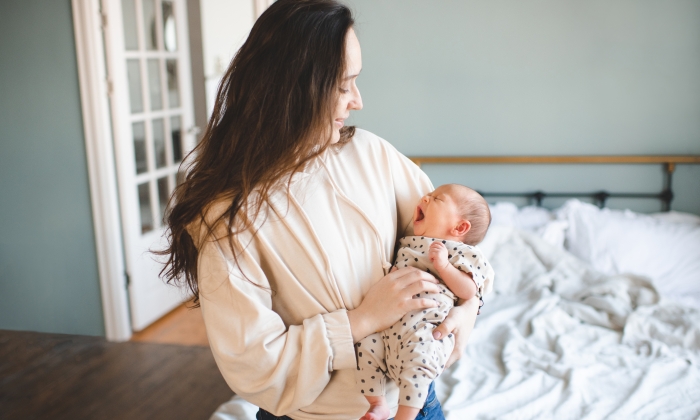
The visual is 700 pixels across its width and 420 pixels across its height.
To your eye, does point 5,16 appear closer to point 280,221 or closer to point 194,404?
point 194,404

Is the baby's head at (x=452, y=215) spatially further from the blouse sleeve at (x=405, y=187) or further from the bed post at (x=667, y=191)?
the bed post at (x=667, y=191)

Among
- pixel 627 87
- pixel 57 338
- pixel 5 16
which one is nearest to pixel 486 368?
pixel 627 87

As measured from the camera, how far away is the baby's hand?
116 centimetres

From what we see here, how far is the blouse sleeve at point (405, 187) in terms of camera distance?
1230 millimetres

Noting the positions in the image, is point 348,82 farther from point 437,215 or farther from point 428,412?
point 428,412

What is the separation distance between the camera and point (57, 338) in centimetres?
327

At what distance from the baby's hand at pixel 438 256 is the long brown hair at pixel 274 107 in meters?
0.31

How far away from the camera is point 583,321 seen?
2625 millimetres

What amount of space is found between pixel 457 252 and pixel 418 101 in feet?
8.16

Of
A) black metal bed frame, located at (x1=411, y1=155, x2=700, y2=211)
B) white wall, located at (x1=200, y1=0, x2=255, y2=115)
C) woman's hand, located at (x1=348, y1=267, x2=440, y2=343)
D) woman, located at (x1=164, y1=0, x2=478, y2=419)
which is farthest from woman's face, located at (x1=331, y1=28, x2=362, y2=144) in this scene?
white wall, located at (x1=200, y1=0, x2=255, y2=115)

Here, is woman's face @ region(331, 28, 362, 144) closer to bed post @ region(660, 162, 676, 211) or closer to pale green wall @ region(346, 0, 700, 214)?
pale green wall @ region(346, 0, 700, 214)

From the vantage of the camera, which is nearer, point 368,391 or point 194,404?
point 368,391

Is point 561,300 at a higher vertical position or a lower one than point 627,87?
lower

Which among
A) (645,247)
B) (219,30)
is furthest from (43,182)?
(645,247)
